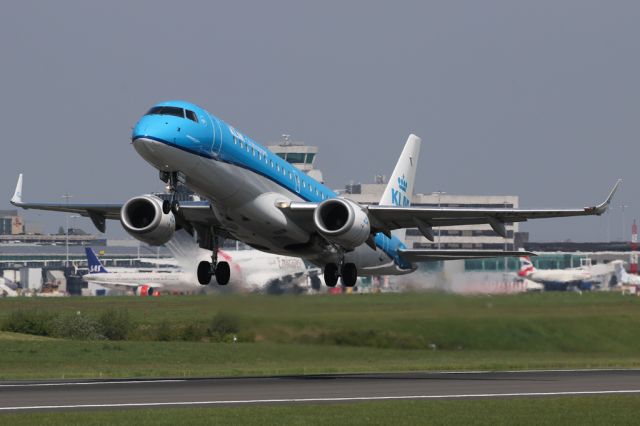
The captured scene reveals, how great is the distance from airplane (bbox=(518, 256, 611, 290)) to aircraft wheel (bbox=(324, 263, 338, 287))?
56035mm

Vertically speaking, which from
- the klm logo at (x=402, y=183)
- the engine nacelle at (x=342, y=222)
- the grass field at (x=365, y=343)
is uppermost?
the klm logo at (x=402, y=183)

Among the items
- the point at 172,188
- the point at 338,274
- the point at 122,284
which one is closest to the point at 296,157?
the point at 122,284

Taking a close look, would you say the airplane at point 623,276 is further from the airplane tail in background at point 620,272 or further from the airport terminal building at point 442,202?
the airport terminal building at point 442,202

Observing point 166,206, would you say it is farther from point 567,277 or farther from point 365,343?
point 567,277

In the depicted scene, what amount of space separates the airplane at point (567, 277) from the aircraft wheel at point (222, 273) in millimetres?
56782

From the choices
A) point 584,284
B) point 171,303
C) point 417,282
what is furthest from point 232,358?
point 584,284

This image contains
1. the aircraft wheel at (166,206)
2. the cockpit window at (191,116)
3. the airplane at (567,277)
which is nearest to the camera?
the cockpit window at (191,116)

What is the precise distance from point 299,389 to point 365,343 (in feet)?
53.2

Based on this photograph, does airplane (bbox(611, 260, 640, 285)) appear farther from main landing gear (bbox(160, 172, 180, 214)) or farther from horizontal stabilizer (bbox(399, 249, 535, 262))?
main landing gear (bbox(160, 172, 180, 214))

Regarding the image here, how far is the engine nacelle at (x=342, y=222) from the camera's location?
39125 millimetres

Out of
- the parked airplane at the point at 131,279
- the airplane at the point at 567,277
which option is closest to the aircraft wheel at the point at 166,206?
the airplane at the point at 567,277

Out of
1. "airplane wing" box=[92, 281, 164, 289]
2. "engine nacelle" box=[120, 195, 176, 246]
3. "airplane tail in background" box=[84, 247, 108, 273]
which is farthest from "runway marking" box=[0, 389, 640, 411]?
"airplane tail in background" box=[84, 247, 108, 273]

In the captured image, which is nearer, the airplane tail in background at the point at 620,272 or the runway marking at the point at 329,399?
the runway marking at the point at 329,399

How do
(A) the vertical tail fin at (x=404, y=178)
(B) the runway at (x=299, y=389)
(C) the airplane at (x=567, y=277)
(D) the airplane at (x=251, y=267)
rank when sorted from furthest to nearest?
(C) the airplane at (x=567, y=277) → (A) the vertical tail fin at (x=404, y=178) → (D) the airplane at (x=251, y=267) → (B) the runway at (x=299, y=389)
